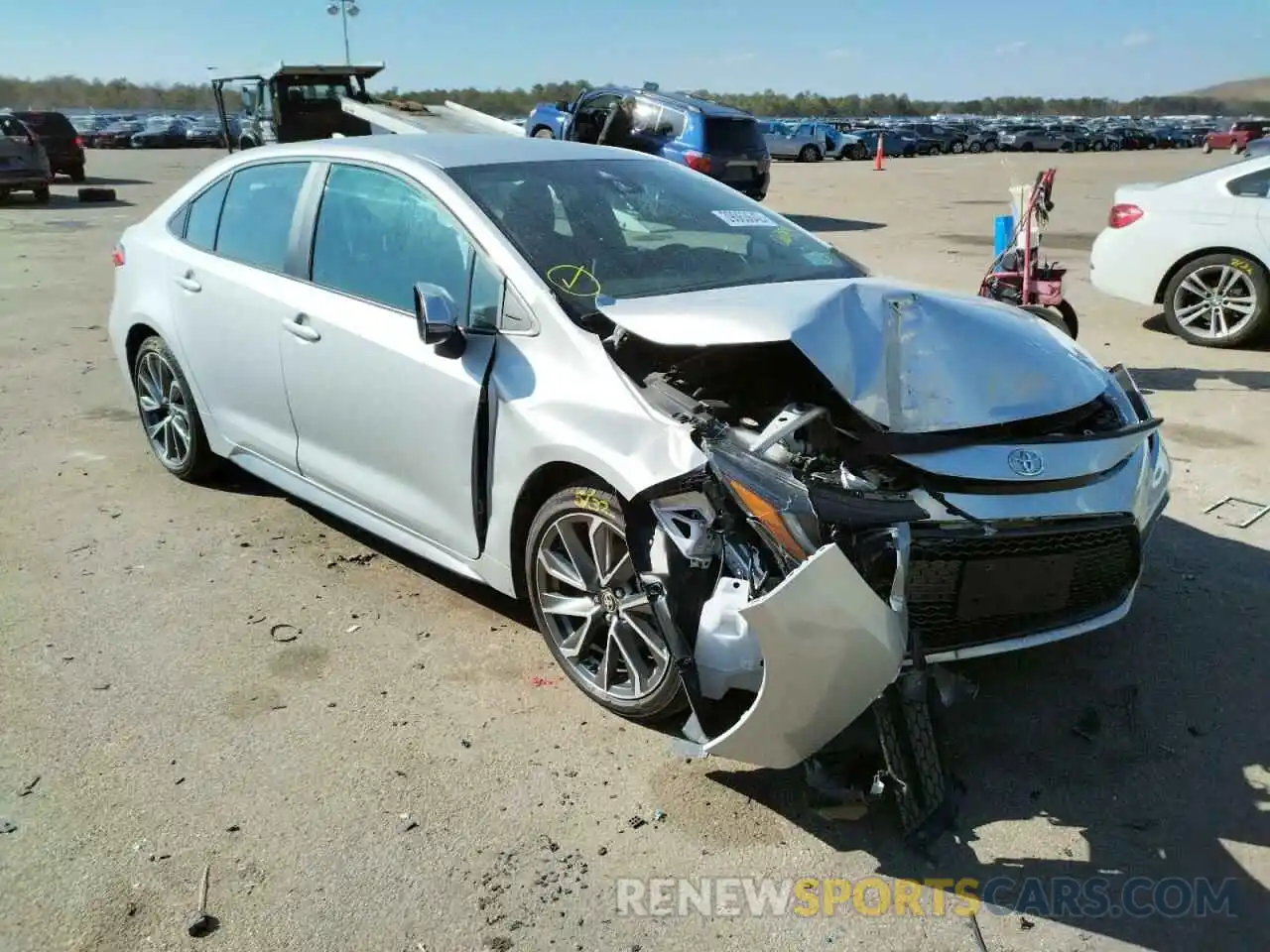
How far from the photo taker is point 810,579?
2.48 m

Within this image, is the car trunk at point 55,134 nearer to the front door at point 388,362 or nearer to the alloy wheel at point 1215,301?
the front door at point 388,362

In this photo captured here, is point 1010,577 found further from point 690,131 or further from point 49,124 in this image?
point 49,124

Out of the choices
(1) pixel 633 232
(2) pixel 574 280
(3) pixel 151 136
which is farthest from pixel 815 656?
(3) pixel 151 136

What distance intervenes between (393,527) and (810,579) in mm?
2047

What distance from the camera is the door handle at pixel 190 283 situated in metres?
4.83

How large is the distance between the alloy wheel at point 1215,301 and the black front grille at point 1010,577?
19.7 ft

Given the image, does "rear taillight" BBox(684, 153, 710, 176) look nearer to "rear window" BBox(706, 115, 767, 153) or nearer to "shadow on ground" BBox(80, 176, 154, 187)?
"rear window" BBox(706, 115, 767, 153)

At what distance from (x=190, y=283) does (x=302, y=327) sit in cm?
111

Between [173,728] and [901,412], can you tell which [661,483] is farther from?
[173,728]

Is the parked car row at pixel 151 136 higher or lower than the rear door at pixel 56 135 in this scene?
lower

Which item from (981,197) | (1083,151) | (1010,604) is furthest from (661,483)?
(1083,151)

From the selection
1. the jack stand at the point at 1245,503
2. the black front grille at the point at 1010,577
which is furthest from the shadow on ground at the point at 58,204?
the black front grille at the point at 1010,577

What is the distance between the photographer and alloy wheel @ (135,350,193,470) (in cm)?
524

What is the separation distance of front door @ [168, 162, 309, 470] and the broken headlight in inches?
90.2
